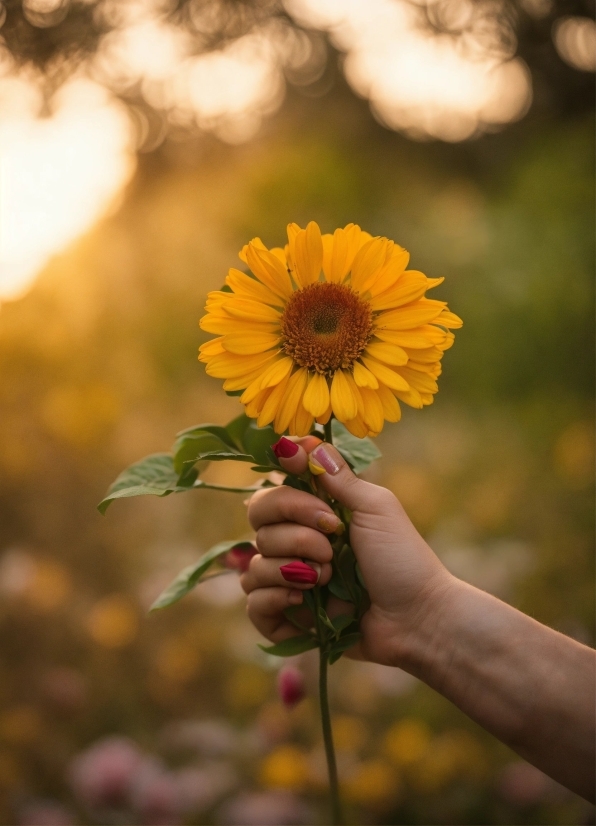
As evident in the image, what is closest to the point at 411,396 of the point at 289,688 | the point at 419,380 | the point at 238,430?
the point at 419,380

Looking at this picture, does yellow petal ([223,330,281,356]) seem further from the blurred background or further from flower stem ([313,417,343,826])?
the blurred background

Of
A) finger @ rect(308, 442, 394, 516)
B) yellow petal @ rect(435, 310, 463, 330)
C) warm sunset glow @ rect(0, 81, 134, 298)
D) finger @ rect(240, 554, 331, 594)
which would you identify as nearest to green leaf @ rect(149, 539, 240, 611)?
finger @ rect(240, 554, 331, 594)

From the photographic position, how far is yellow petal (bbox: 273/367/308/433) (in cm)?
61

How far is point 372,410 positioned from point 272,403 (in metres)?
0.09

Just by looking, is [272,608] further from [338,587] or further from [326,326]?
[326,326]

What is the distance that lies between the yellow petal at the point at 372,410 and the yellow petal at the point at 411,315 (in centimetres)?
7

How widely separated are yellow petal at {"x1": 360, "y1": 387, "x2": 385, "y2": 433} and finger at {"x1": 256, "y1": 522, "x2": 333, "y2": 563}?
0.16 metres

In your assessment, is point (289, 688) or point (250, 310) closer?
point (250, 310)

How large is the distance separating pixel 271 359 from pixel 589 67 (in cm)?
317

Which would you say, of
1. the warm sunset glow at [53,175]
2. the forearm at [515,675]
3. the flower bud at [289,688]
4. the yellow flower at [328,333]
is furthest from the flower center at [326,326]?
the warm sunset glow at [53,175]

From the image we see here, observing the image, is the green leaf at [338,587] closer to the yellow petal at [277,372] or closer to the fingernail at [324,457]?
the fingernail at [324,457]

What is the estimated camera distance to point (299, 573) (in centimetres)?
67

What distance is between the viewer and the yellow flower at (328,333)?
1.99 ft

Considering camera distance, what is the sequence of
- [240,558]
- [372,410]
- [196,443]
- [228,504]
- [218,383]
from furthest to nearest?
[218,383] → [228,504] → [240,558] → [196,443] → [372,410]
